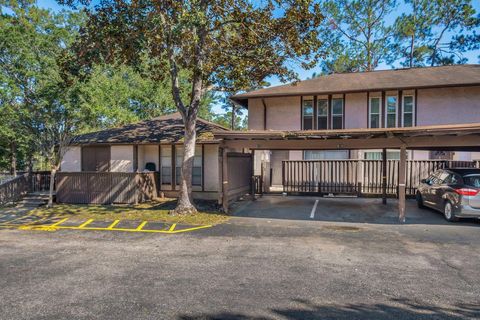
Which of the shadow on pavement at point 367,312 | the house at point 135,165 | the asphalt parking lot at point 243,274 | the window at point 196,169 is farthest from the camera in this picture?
the window at point 196,169

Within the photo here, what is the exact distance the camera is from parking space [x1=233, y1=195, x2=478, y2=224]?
10791 mm

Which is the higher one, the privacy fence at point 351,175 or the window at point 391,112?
the window at point 391,112

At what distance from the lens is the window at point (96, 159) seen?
1625cm

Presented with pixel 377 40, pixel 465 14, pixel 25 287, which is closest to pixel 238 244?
pixel 25 287

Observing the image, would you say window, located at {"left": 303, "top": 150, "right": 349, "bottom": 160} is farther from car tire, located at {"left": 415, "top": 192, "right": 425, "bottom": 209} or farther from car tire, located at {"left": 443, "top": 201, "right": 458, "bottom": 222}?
car tire, located at {"left": 443, "top": 201, "right": 458, "bottom": 222}

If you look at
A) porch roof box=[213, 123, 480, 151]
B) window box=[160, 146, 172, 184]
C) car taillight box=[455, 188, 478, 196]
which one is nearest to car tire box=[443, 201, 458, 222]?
car taillight box=[455, 188, 478, 196]

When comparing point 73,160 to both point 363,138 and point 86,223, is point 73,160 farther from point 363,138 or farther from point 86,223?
point 363,138

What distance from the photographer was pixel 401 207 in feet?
33.8

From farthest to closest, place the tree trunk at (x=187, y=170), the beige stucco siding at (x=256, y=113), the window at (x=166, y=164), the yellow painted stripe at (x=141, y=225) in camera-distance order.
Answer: the beige stucco siding at (x=256, y=113) < the window at (x=166, y=164) < the tree trunk at (x=187, y=170) < the yellow painted stripe at (x=141, y=225)

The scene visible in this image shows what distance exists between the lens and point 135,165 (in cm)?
1584

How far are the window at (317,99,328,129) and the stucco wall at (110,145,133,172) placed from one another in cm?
986

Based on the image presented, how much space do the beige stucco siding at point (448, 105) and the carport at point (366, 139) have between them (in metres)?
5.34

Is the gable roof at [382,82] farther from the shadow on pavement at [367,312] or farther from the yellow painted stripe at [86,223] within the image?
the shadow on pavement at [367,312]

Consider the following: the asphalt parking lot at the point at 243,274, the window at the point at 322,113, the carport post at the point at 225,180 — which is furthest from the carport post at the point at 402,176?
the window at the point at 322,113
